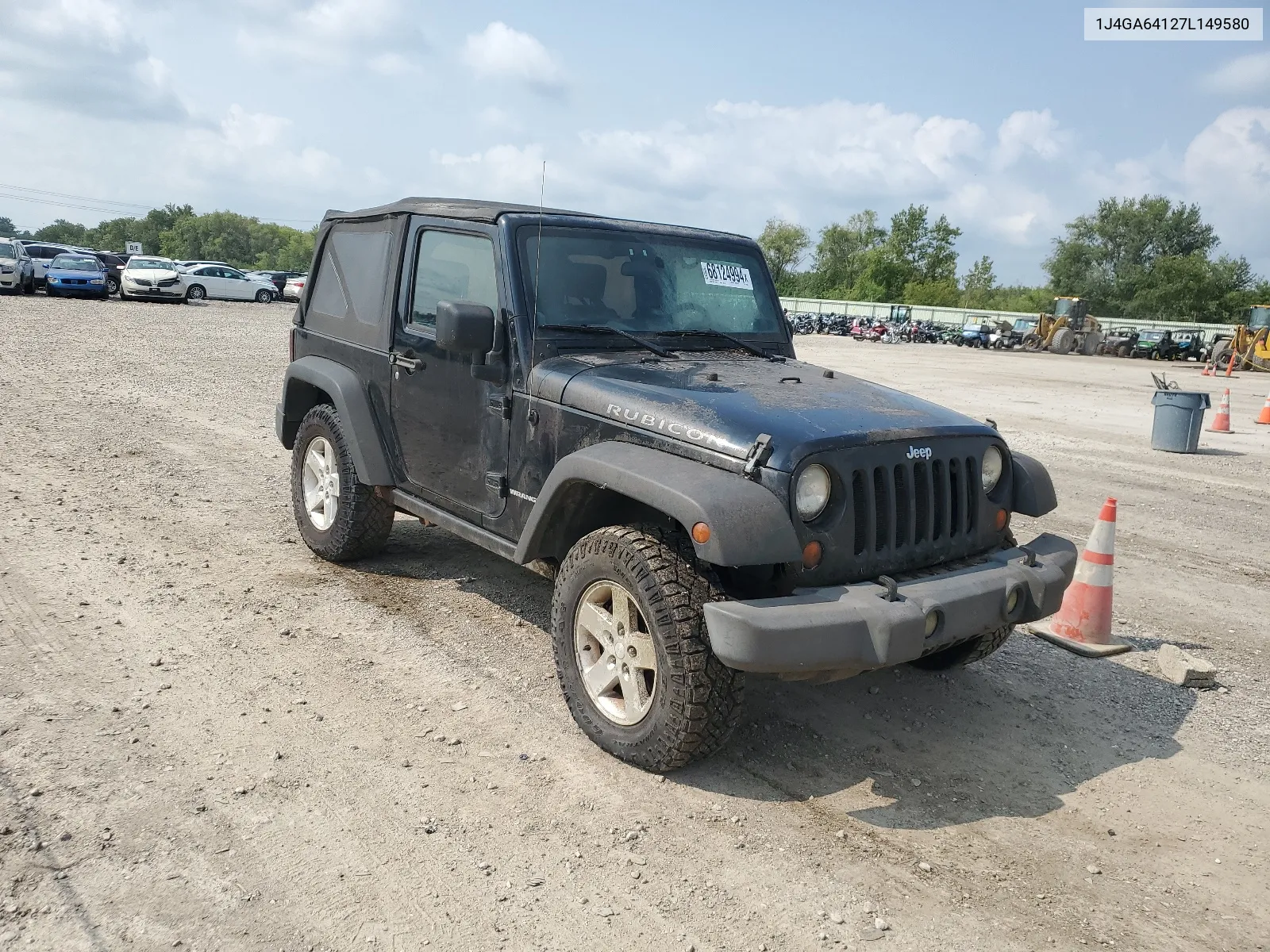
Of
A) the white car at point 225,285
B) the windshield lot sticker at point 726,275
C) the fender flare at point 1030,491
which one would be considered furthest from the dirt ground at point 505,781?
the white car at point 225,285

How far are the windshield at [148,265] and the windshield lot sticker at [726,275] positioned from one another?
1288 inches

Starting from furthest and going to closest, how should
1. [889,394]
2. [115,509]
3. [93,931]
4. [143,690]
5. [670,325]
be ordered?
[115,509], [670,325], [889,394], [143,690], [93,931]

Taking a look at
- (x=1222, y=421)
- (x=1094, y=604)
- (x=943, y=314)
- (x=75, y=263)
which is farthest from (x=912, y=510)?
(x=943, y=314)

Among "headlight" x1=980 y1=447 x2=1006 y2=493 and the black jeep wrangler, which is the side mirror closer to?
the black jeep wrangler

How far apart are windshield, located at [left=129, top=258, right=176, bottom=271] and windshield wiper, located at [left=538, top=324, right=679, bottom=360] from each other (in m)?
33.1

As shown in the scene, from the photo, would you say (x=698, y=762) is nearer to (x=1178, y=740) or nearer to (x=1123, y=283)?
(x=1178, y=740)

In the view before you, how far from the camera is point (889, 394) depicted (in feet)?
14.5

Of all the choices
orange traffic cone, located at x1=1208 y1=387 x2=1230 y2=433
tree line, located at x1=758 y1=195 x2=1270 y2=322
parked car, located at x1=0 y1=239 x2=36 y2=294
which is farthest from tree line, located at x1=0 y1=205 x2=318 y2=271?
orange traffic cone, located at x1=1208 y1=387 x2=1230 y2=433

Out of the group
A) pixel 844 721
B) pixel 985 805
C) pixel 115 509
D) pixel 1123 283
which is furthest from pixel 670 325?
pixel 1123 283

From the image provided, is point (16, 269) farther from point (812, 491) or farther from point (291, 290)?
point (812, 491)

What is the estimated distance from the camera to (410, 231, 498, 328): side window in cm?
464

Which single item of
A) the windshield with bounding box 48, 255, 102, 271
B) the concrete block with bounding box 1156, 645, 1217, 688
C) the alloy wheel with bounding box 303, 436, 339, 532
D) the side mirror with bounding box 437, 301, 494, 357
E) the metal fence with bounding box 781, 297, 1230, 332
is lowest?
the concrete block with bounding box 1156, 645, 1217, 688

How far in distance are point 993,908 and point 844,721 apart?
1303 mm

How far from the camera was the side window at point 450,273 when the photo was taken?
183 inches
